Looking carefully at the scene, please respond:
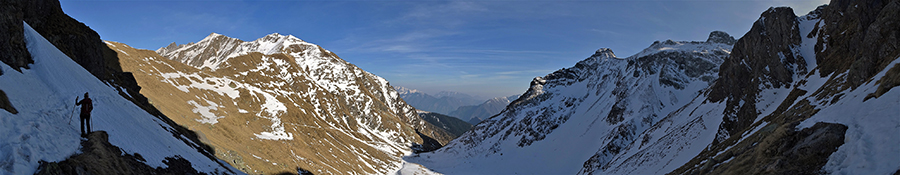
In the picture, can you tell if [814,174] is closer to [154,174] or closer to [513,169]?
[154,174]

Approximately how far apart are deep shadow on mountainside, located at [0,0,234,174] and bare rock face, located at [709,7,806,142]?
217ft

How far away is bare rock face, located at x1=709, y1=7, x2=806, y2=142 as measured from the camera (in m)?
49.9

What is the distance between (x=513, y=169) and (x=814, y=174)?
12186 centimetres

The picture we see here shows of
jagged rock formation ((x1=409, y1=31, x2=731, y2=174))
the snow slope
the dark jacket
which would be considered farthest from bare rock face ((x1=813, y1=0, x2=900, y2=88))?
jagged rock formation ((x1=409, y1=31, x2=731, y2=174))

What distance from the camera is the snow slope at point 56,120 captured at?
13.9 m

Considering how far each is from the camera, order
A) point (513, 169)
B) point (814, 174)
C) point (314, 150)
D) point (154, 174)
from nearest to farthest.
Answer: point (814, 174), point (154, 174), point (314, 150), point (513, 169)

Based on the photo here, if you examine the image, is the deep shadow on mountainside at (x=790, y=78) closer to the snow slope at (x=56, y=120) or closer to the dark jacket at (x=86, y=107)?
the snow slope at (x=56, y=120)

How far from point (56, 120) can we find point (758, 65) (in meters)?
79.8

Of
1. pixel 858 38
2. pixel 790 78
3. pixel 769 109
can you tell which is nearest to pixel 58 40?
pixel 858 38

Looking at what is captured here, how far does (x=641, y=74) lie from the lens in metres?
137

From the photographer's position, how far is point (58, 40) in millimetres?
38438

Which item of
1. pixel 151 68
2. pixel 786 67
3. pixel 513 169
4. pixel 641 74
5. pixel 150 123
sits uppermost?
pixel 641 74

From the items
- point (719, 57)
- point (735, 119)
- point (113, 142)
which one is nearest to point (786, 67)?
point (735, 119)

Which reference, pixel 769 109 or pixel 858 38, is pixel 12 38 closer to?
pixel 858 38
